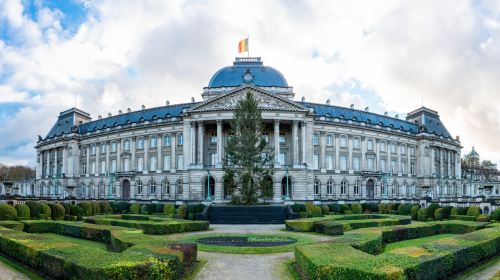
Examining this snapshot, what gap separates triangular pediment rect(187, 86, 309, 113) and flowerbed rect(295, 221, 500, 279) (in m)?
46.0

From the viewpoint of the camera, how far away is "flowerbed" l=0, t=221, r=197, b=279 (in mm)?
14055

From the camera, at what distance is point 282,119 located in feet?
233

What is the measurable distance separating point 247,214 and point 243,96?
24.8 m

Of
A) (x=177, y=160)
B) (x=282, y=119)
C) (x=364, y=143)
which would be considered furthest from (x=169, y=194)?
(x=364, y=143)

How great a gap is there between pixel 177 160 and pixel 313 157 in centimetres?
2394

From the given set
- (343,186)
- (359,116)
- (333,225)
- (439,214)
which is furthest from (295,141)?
(333,225)

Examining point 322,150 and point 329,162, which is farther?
point 329,162

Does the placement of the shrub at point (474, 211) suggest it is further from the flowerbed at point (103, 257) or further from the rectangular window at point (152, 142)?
the rectangular window at point (152, 142)

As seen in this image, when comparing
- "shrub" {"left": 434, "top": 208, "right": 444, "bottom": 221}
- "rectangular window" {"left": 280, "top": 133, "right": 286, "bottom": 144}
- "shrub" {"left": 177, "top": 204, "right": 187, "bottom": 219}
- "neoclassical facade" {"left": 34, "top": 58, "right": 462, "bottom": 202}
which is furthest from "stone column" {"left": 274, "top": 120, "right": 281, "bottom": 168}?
"shrub" {"left": 434, "top": 208, "right": 444, "bottom": 221}

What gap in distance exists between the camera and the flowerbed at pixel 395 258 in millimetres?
13930

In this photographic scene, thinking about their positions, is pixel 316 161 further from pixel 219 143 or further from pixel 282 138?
pixel 219 143

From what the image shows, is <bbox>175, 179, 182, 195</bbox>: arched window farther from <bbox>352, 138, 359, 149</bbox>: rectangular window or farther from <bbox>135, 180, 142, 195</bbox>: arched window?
<bbox>352, 138, 359, 149</bbox>: rectangular window

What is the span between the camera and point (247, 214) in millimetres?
49719

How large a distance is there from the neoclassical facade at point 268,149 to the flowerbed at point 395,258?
41.7 m
